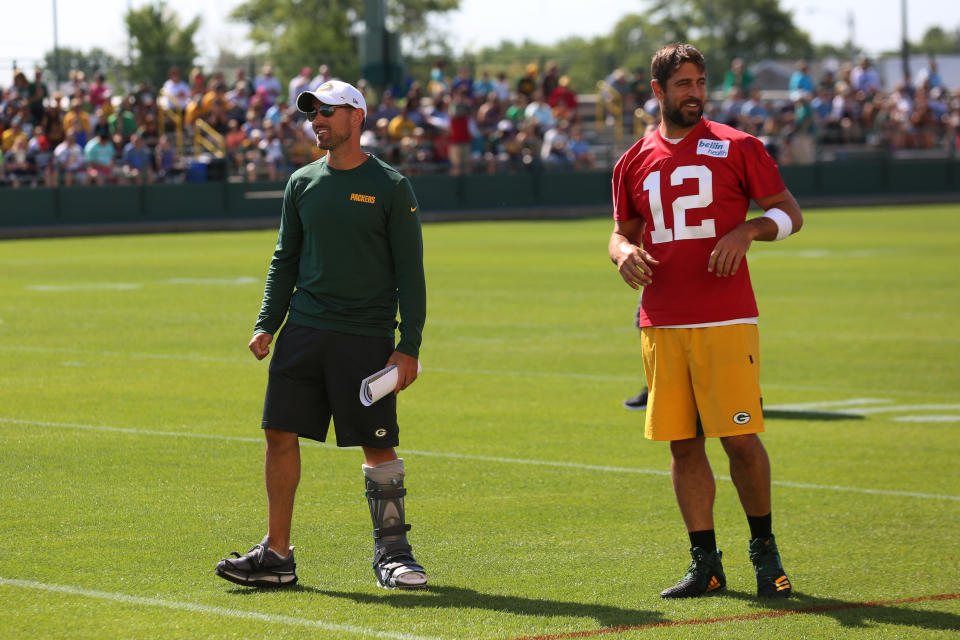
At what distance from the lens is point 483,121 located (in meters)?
41.9

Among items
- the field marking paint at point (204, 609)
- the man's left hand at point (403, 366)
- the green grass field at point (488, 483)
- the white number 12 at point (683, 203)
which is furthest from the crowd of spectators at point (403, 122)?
the white number 12 at point (683, 203)

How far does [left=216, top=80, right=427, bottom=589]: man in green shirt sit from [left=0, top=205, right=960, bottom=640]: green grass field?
24cm

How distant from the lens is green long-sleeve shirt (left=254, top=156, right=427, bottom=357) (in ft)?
20.8

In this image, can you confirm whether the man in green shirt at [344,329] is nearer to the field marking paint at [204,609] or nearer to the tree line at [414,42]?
the field marking paint at [204,609]

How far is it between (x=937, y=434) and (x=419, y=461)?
3667 millimetres

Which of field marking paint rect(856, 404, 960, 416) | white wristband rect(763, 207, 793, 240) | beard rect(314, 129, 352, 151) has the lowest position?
field marking paint rect(856, 404, 960, 416)

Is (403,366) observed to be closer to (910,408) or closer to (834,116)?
(910,408)

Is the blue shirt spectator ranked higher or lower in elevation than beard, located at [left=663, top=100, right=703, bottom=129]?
higher

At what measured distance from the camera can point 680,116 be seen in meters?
6.21

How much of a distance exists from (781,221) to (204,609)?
272 centimetres

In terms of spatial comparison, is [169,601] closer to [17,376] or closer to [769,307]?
[17,376]

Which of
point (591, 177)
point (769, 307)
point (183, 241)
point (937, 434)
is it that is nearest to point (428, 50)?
point (591, 177)

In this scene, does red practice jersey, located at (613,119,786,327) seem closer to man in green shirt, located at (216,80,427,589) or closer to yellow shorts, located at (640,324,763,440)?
yellow shorts, located at (640,324,763,440)

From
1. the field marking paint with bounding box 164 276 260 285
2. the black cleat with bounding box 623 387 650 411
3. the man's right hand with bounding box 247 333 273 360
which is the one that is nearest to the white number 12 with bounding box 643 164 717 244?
the man's right hand with bounding box 247 333 273 360
